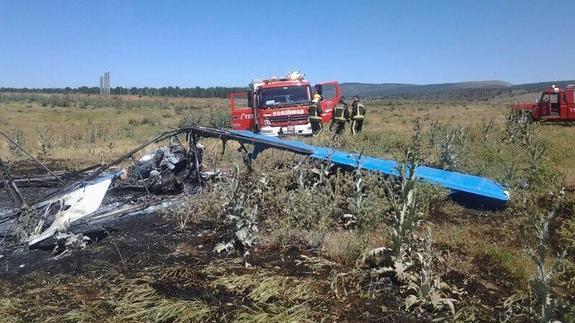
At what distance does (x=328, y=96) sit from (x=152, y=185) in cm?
864

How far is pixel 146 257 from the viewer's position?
5.15m

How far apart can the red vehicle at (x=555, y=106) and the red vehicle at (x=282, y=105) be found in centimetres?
1153

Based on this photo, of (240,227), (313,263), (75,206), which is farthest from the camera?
(75,206)

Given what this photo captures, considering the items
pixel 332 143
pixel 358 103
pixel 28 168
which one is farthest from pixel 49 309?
pixel 358 103

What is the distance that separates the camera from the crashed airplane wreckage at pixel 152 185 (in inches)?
A: 237

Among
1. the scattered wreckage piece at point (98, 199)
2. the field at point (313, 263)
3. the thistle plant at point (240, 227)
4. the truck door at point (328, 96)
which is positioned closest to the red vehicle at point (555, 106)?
the truck door at point (328, 96)

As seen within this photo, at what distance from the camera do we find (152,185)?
795 cm

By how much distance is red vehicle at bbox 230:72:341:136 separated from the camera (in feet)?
47.5

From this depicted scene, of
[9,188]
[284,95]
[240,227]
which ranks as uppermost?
[284,95]

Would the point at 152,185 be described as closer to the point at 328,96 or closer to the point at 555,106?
the point at 328,96

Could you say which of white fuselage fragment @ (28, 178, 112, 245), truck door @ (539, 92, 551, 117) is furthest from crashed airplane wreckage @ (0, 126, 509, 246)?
truck door @ (539, 92, 551, 117)

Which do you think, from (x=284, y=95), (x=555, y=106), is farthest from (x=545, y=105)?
(x=284, y=95)

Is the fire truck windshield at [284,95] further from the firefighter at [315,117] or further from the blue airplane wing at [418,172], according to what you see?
the blue airplane wing at [418,172]

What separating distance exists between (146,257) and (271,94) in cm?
1028
